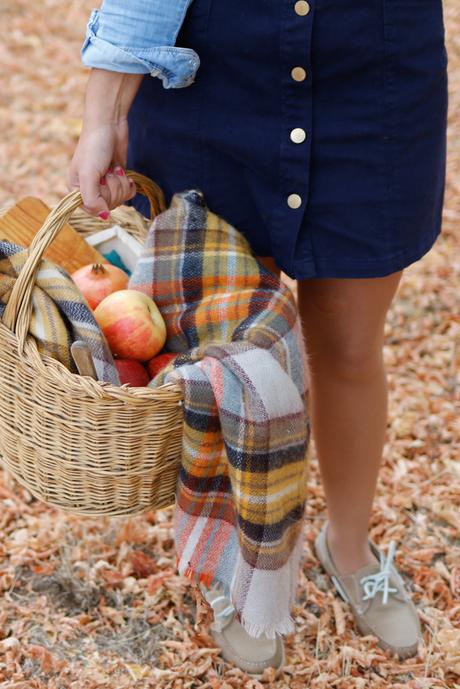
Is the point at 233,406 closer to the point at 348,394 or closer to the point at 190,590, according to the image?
the point at 348,394

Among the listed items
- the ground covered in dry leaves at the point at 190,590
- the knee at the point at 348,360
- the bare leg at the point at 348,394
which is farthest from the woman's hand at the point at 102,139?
the ground covered in dry leaves at the point at 190,590

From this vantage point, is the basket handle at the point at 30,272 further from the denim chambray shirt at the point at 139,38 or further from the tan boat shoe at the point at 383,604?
the tan boat shoe at the point at 383,604

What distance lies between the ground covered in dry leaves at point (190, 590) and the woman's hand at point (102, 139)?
30.9 inches

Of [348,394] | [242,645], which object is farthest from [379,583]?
[348,394]

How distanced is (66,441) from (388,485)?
1.38 m

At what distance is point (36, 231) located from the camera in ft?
5.68

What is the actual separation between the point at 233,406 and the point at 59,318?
33 cm

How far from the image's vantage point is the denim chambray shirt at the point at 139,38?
137cm

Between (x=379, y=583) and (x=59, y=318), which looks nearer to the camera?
(x=59, y=318)

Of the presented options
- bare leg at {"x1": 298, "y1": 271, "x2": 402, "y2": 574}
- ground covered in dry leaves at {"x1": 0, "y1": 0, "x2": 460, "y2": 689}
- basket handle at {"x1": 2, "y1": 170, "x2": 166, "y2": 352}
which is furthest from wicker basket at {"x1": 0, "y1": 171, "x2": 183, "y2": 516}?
bare leg at {"x1": 298, "y1": 271, "x2": 402, "y2": 574}

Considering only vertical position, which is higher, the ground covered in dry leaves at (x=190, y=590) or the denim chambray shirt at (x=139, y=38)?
the denim chambray shirt at (x=139, y=38)

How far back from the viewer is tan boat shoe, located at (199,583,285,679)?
1.91 metres

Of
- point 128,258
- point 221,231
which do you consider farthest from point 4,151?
point 221,231

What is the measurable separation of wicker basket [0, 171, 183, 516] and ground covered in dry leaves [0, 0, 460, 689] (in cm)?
30
